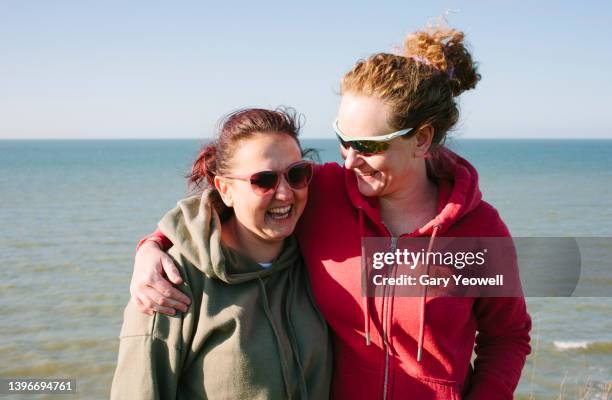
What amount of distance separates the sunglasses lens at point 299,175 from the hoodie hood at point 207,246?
40cm

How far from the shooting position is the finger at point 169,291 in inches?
110

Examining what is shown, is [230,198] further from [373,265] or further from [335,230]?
[373,265]

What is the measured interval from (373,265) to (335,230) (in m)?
0.28

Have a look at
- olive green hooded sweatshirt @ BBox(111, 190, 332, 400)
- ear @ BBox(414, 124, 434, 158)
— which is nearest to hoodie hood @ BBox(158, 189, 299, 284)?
olive green hooded sweatshirt @ BBox(111, 190, 332, 400)

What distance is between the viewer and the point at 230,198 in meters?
3.12

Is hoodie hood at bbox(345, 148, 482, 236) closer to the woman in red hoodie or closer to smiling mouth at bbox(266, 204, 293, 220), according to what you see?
the woman in red hoodie

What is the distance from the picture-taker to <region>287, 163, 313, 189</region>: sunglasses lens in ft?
9.84

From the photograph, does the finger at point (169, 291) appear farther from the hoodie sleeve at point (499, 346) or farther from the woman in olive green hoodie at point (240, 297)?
the hoodie sleeve at point (499, 346)

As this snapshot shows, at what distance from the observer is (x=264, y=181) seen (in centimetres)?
293

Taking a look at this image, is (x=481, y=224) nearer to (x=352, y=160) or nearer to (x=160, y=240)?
(x=352, y=160)

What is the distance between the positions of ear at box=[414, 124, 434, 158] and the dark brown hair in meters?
0.62

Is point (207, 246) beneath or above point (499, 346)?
above

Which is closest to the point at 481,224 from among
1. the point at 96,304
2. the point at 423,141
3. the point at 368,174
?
the point at 423,141

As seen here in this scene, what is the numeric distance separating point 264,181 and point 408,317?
98 cm
